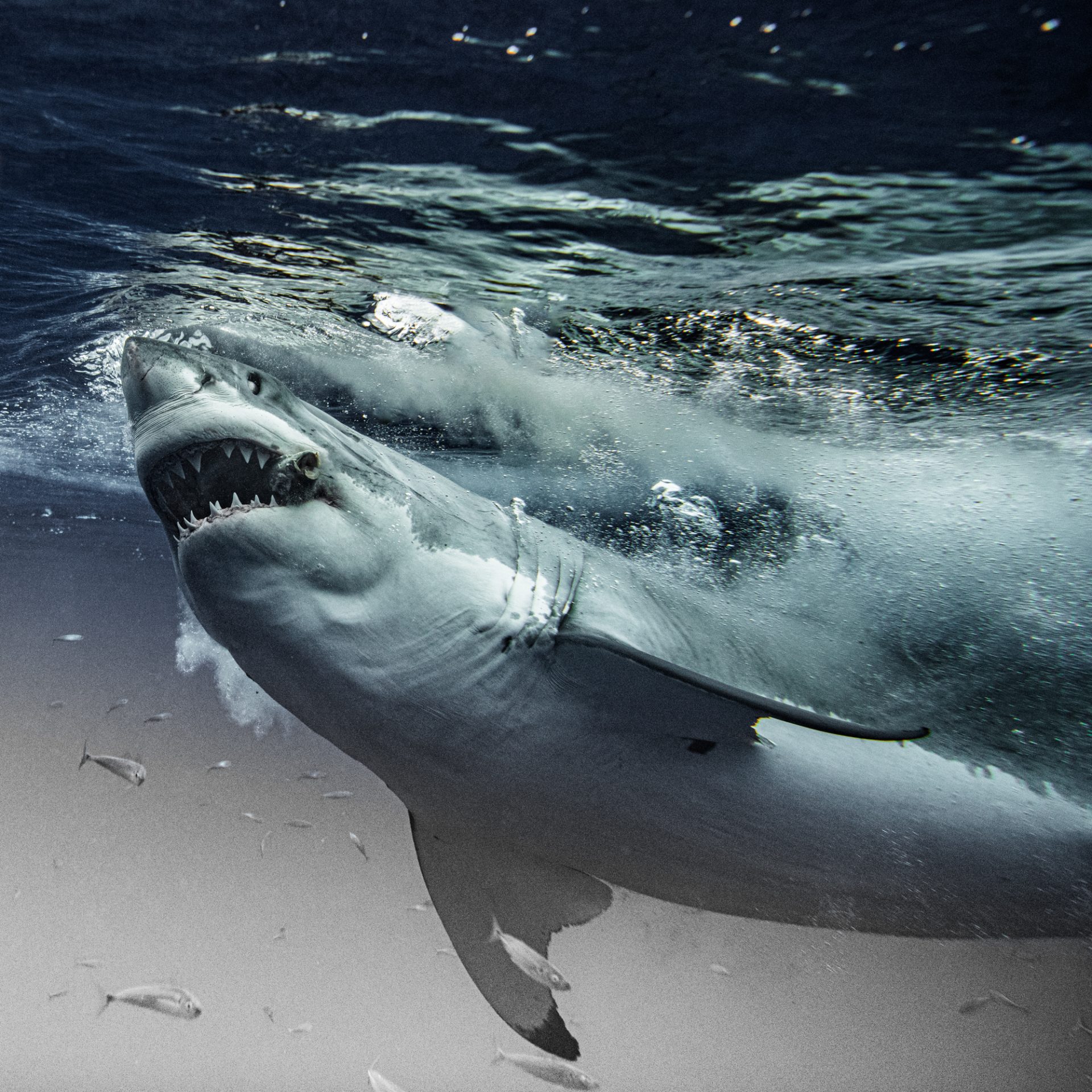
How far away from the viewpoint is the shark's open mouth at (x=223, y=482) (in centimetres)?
225

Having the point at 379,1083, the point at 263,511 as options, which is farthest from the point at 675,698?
the point at 379,1083

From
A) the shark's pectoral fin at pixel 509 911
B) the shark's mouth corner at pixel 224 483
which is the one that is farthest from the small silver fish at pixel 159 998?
the shark's mouth corner at pixel 224 483

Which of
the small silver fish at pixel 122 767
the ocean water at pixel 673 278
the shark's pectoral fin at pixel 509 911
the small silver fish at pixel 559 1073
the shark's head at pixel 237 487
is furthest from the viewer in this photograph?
the small silver fish at pixel 122 767

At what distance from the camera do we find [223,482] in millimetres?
2354

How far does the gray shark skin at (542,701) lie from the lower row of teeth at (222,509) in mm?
12

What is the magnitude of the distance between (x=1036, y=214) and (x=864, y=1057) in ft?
191

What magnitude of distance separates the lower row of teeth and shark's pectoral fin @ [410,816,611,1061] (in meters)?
2.00

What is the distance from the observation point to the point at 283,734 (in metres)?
39.9

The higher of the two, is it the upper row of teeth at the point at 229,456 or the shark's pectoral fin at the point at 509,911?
the upper row of teeth at the point at 229,456

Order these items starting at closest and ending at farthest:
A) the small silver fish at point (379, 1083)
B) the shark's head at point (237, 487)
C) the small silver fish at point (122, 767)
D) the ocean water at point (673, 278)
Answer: the shark's head at point (237, 487) < the ocean water at point (673, 278) < the small silver fish at point (379, 1083) < the small silver fish at point (122, 767)

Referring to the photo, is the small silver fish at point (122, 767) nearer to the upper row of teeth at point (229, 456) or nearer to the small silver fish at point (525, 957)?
the small silver fish at point (525, 957)

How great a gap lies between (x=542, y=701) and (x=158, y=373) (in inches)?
68.0

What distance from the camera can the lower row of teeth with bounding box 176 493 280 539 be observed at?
2.20 metres

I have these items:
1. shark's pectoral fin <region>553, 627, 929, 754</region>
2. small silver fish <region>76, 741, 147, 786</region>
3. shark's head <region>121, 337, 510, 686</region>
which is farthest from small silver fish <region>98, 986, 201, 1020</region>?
shark's pectoral fin <region>553, 627, 929, 754</region>
